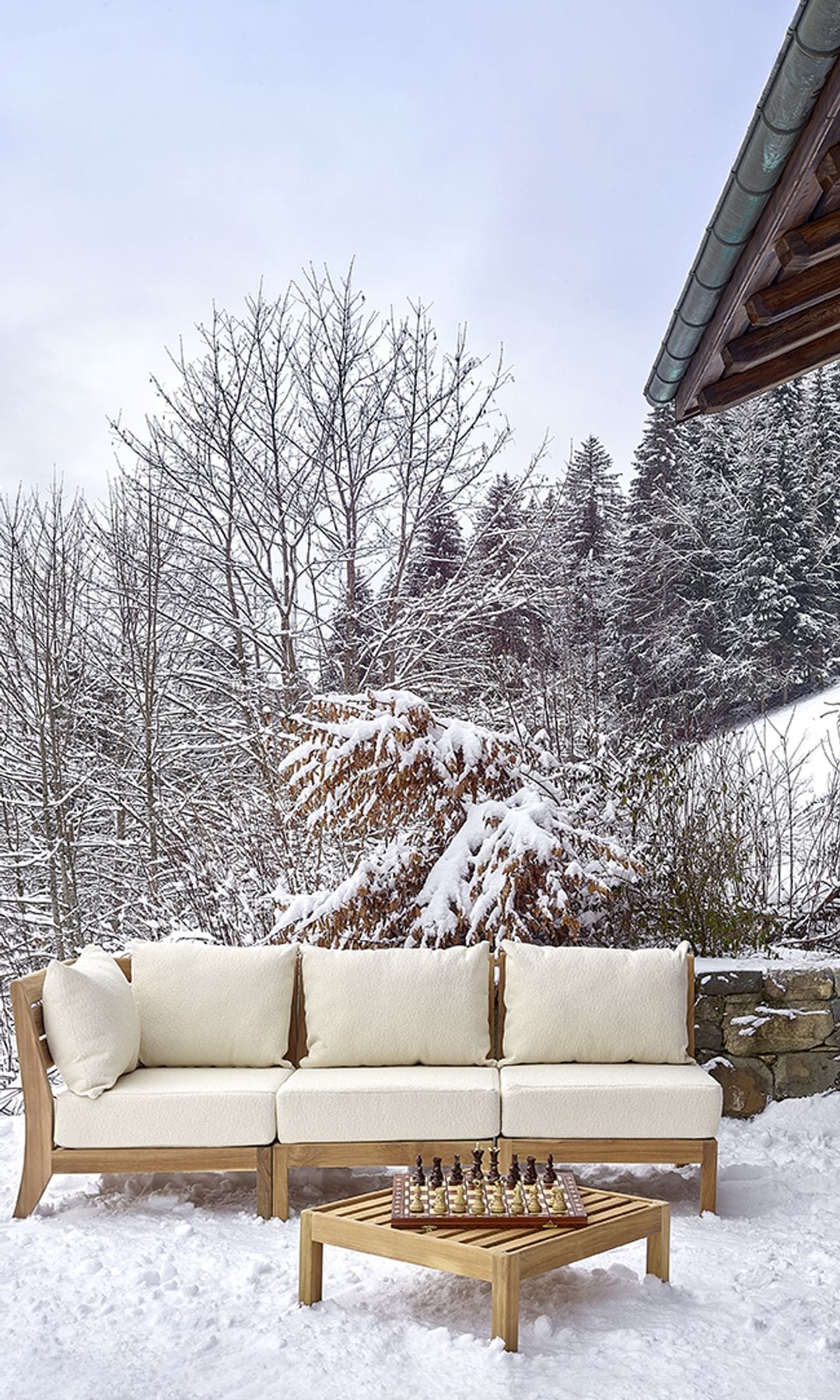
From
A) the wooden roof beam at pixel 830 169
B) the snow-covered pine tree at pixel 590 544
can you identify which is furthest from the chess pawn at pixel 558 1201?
the snow-covered pine tree at pixel 590 544

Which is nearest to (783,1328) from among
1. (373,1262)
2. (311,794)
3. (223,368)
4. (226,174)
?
(373,1262)

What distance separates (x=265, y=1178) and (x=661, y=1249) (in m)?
1.29

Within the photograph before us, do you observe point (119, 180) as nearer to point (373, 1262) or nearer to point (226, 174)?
point (226, 174)

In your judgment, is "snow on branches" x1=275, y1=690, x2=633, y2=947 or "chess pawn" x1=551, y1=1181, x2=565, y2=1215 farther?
"snow on branches" x1=275, y1=690, x2=633, y2=947

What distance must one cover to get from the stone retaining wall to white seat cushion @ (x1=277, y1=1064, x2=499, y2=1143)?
1474 mm

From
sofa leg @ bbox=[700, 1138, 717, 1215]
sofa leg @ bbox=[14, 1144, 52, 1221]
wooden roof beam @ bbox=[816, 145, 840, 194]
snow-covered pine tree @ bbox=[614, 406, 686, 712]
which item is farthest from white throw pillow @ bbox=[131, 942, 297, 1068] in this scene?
snow-covered pine tree @ bbox=[614, 406, 686, 712]

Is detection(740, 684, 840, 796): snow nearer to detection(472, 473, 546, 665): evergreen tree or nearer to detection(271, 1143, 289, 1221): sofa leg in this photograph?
detection(472, 473, 546, 665): evergreen tree

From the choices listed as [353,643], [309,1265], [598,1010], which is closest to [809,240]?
[598,1010]

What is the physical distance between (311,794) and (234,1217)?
1.94 m

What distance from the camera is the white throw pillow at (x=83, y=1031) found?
3859mm

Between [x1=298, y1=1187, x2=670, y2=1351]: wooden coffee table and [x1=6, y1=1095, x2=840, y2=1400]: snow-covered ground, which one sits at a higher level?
A: [x1=298, y1=1187, x2=670, y2=1351]: wooden coffee table

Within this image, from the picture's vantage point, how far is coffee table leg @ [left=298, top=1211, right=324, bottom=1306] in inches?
121

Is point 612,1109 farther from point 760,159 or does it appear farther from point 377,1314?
point 760,159

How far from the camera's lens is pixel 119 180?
38.7ft
